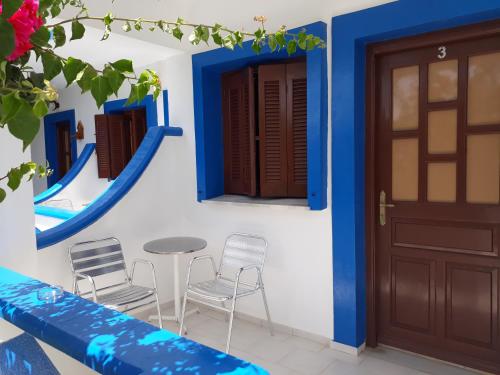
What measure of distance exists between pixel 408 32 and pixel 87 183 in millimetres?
4719

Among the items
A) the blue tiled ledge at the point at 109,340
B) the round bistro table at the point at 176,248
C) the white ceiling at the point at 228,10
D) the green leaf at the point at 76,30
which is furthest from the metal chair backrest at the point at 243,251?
the green leaf at the point at 76,30

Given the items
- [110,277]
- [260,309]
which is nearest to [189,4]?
[110,277]

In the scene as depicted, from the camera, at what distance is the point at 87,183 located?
19.0 ft

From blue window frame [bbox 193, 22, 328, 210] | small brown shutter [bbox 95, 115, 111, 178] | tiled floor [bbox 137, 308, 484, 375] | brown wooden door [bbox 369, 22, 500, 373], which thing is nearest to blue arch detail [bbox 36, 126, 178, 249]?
blue window frame [bbox 193, 22, 328, 210]

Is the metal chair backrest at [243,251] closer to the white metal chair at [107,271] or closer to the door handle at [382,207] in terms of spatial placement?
A: the white metal chair at [107,271]

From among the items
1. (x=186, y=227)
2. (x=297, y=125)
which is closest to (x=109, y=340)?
(x=297, y=125)

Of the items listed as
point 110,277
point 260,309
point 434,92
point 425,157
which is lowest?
point 260,309

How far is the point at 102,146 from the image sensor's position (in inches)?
216

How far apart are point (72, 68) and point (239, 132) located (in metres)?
3.24

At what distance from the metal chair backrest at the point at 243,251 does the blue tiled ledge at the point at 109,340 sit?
211 centimetres

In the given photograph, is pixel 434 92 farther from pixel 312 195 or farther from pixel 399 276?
pixel 399 276

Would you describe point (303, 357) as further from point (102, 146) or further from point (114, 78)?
point (102, 146)

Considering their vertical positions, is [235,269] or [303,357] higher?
[235,269]

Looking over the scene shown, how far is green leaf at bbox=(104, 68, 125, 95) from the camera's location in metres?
0.53
